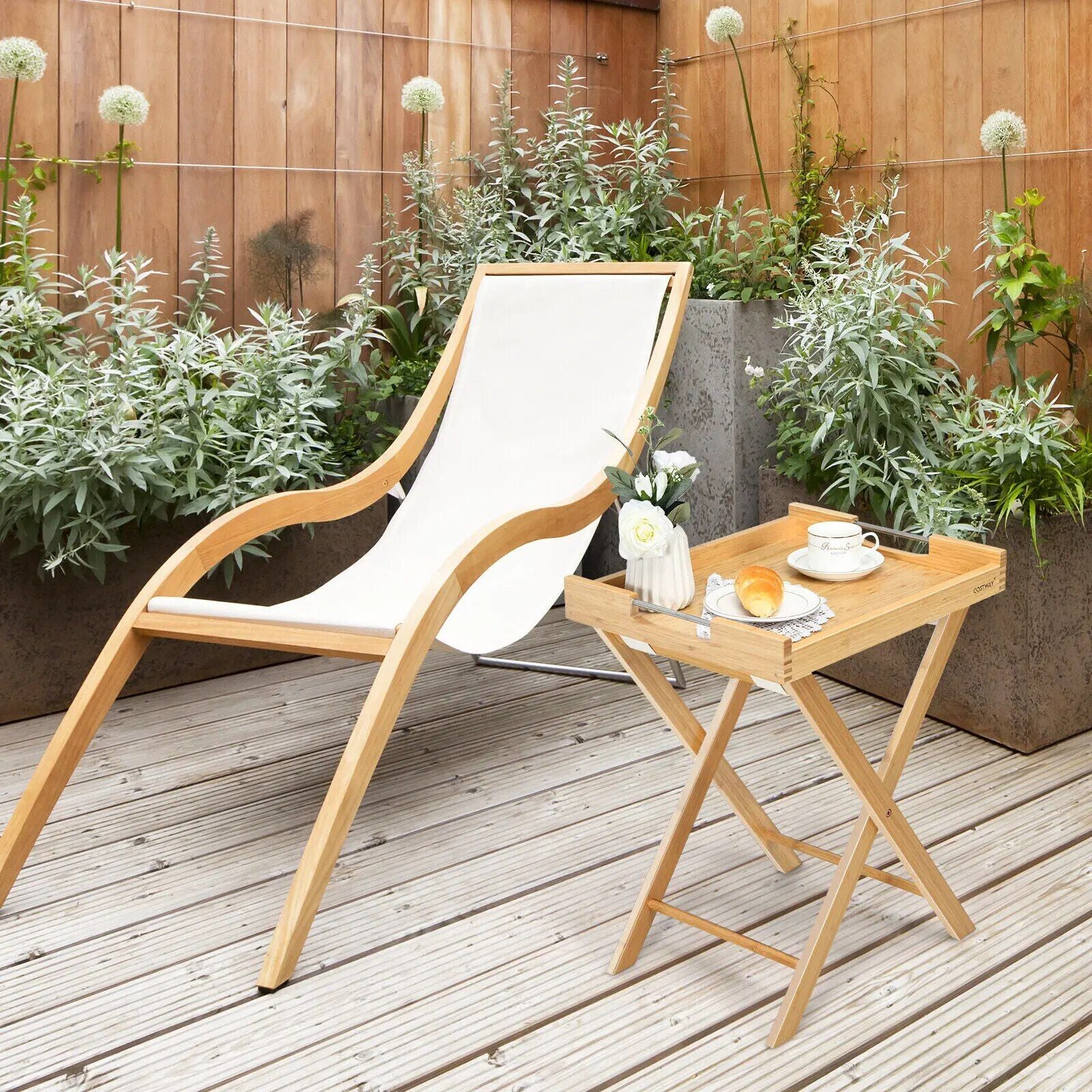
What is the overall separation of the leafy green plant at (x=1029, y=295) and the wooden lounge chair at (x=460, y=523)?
80 cm

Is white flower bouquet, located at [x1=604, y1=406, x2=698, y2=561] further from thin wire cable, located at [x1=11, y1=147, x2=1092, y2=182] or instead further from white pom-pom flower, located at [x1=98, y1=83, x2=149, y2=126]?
white pom-pom flower, located at [x1=98, y1=83, x2=149, y2=126]

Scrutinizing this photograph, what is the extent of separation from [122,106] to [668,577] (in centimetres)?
221

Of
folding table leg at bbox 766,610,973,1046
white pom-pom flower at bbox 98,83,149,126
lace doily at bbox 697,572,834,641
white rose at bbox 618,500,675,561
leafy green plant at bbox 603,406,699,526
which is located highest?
white pom-pom flower at bbox 98,83,149,126

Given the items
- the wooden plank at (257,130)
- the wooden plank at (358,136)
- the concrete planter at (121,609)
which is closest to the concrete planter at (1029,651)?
the concrete planter at (121,609)

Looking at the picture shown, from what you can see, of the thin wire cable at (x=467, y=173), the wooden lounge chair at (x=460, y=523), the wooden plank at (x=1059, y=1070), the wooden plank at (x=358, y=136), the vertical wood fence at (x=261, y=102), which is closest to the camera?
the wooden plank at (x=1059, y=1070)

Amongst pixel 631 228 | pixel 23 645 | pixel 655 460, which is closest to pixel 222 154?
pixel 631 228

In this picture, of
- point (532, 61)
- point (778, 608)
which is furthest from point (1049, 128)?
point (778, 608)

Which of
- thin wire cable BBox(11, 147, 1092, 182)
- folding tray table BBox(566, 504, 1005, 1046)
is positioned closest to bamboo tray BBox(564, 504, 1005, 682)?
folding tray table BBox(566, 504, 1005, 1046)

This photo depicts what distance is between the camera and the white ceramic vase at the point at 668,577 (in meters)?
1.66

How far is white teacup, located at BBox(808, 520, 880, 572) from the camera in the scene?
178 cm

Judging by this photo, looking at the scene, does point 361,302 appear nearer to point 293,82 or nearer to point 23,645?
point 293,82

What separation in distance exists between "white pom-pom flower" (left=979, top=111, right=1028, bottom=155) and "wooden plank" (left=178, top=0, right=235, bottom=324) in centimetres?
205

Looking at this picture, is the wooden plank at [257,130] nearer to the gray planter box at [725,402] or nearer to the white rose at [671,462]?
the gray planter box at [725,402]

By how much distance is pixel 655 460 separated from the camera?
1731mm
